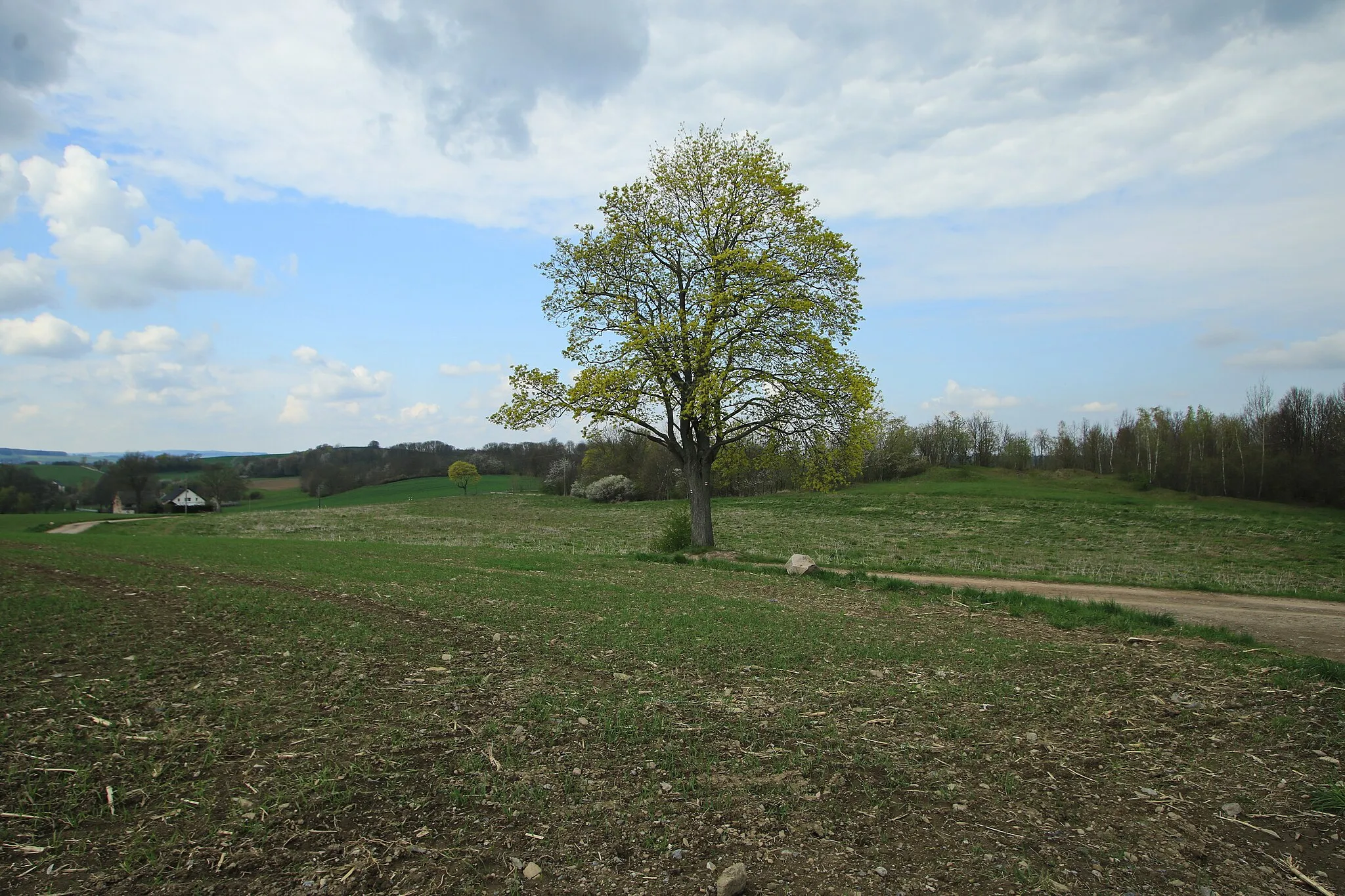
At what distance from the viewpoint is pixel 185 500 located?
79.5 meters

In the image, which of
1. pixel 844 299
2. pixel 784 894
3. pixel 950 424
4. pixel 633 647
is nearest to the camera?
pixel 784 894

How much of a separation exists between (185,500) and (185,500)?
134 millimetres

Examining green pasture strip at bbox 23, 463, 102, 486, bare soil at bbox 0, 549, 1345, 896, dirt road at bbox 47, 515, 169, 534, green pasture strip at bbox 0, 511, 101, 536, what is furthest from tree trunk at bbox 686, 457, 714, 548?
green pasture strip at bbox 23, 463, 102, 486

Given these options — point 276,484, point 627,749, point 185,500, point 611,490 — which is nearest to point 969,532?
point 627,749

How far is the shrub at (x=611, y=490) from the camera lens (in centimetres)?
7419

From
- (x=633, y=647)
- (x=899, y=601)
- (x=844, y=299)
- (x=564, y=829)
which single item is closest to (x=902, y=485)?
(x=844, y=299)

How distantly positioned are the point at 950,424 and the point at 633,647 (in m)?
99.8

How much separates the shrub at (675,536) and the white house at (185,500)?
3024 inches

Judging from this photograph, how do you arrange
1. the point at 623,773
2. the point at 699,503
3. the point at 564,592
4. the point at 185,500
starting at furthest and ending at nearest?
the point at 185,500 → the point at 699,503 → the point at 564,592 → the point at 623,773

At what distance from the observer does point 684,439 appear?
77.0 feet

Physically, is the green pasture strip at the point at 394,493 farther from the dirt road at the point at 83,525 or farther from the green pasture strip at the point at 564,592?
the green pasture strip at the point at 564,592

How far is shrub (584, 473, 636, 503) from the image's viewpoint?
2921 inches

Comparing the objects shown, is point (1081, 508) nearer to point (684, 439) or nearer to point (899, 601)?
point (684, 439)

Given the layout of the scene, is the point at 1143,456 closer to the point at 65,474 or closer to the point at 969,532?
the point at 969,532
